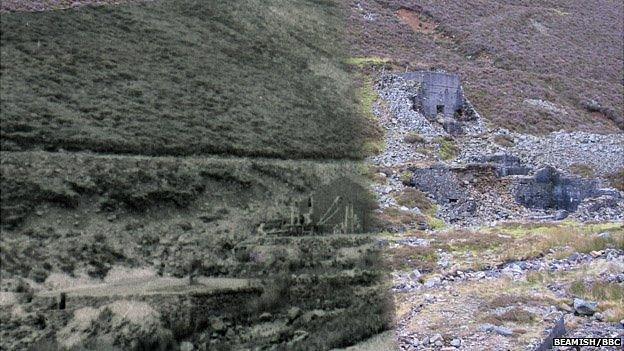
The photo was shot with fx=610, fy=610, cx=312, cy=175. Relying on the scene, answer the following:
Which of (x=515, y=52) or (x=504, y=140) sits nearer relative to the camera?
(x=504, y=140)

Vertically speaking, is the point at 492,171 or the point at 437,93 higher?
the point at 437,93

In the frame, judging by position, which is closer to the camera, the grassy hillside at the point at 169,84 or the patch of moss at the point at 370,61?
the grassy hillside at the point at 169,84

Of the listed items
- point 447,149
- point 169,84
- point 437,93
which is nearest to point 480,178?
point 447,149

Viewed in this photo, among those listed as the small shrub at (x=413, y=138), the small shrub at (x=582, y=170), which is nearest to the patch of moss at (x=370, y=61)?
the small shrub at (x=413, y=138)

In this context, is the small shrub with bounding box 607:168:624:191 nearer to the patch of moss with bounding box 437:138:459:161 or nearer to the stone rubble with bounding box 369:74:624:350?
the stone rubble with bounding box 369:74:624:350

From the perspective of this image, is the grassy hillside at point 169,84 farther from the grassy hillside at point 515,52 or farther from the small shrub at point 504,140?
the grassy hillside at point 515,52

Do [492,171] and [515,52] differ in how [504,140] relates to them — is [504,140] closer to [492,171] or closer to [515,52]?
[492,171]

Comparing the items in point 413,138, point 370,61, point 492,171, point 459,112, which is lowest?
point 492,171

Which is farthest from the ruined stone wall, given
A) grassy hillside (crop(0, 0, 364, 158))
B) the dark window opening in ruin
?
grassy hillside (crop(0, 0, 364, 158))
